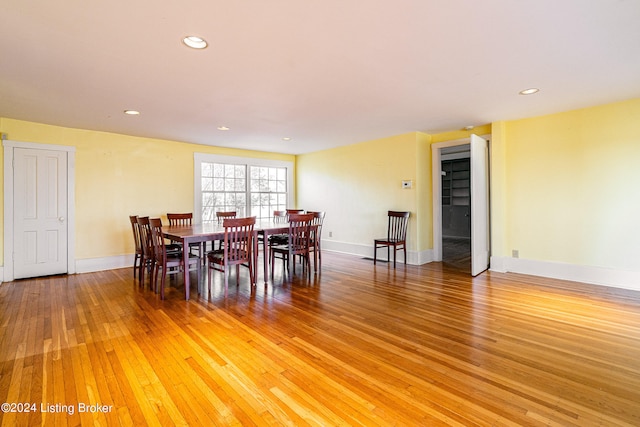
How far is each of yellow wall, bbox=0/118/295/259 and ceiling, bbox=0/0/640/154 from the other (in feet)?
1.89

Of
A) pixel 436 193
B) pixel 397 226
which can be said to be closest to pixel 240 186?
pixel 397 226

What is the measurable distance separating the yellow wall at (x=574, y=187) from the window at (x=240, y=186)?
15.8ft

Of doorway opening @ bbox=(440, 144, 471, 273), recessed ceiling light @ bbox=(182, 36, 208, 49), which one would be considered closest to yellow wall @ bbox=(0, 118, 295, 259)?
recessed ceiling light @ bbox=(182, 36, 208, 49)

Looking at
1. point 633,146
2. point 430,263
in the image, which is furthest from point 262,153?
point 633,146

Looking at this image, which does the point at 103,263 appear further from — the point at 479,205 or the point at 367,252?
the point at 479,205

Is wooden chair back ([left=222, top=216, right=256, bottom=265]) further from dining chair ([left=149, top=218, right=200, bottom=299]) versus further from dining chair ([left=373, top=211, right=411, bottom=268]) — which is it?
dining chair ([left=373, top=211, right=411, bottom=268])

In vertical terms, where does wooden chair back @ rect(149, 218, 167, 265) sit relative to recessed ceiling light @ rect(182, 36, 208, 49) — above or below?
below

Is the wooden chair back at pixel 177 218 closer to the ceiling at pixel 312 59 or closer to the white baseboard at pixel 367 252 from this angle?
the ceiling at pixel 312 59

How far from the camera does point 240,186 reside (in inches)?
272

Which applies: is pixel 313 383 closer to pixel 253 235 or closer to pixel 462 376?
pixel 462 376

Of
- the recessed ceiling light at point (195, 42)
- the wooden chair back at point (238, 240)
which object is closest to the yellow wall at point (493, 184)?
the wooden chair back at point (238, 240)

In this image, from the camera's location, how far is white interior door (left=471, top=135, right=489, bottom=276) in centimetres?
438

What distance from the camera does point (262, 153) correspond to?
23.5 feet

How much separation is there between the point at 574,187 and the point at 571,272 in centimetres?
119
